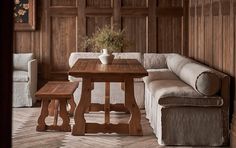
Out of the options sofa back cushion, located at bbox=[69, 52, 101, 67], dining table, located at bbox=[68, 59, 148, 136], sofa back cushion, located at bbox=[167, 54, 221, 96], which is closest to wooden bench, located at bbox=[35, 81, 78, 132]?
dining table, located at bbox=[68, 59, 148, 136]

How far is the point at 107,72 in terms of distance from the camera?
4.29 meters

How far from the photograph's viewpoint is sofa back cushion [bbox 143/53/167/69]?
6.57m

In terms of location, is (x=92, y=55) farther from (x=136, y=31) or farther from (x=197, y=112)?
(x=197, y=112)

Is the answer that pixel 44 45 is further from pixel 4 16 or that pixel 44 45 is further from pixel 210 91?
pixel 4 16

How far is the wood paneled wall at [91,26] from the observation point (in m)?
7.06

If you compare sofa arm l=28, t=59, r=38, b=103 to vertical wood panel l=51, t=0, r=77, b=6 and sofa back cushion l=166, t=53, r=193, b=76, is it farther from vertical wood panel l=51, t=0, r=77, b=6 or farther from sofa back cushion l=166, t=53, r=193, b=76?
sofa back cushion l=166, t=53, r=193, b=76

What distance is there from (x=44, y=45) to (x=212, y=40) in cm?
308

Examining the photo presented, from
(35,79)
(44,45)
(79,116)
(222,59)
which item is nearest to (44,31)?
(44,45)

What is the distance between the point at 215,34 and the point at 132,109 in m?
1.36

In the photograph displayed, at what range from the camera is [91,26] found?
281 inches

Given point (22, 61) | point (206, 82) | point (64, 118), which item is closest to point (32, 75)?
point (22, 61)

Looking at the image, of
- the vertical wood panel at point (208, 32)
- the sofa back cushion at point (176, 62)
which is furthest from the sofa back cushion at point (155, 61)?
the vertical wood panel at point (208, 32)

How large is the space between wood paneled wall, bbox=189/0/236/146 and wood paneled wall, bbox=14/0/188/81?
0.49 m

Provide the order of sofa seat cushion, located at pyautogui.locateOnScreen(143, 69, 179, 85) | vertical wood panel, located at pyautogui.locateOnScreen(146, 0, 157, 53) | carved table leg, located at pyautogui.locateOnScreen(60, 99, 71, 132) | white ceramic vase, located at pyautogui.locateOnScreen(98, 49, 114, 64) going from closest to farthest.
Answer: carved table leg, located at pyautogui.locateOnScreen(60, 99, 71, 132)
white ceramic vase, located at pyautogui.locateOnScreen(98, 49, 114, 64)
sofa seat cushion, located at pyautogui.locateOnScreen(143, 69, 179, 85)
vertical wood panel, located at pyautogui.locateOnScreen(146, 0, 157, 53)
